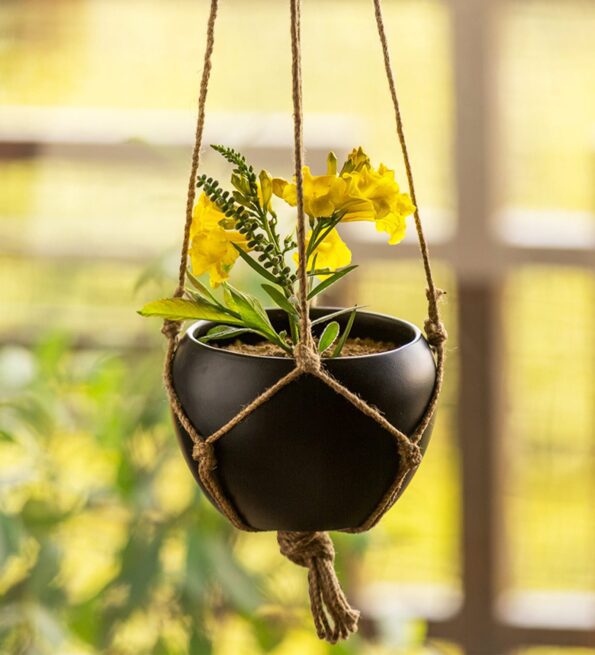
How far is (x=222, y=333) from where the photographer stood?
2.31 feet

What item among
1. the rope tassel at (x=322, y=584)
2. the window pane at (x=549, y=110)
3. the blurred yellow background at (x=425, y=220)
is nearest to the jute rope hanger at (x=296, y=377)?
the rope tassel at (x=322, y=584)

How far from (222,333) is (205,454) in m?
0.09

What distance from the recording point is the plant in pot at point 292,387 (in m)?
0.63

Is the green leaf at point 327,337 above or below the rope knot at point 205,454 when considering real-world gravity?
above

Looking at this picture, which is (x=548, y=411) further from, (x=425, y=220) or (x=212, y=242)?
(x=212, y=242)

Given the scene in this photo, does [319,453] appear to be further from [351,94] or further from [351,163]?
[351,94]

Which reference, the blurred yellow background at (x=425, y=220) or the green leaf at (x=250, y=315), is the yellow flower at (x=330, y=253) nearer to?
the green leaf at (x=250, y=315)

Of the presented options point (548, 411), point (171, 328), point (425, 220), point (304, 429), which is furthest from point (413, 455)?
point (548, 411)

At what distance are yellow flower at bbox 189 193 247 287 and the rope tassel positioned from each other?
0.17 metres

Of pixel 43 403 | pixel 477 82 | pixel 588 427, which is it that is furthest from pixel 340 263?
pixel 588 427

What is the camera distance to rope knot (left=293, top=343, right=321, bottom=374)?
0.61 metres

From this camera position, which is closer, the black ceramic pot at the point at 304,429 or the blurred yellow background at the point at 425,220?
the black ceramic pot at the point at 304,429

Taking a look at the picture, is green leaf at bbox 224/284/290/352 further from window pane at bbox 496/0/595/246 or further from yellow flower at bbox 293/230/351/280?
window pane at bbox 496/0/595/246

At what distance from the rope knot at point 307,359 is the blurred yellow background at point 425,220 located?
40.4 inches
